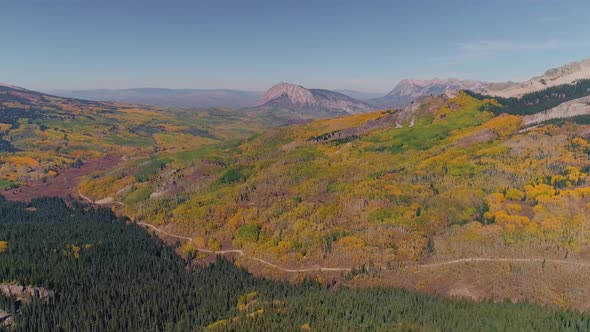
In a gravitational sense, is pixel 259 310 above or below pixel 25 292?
above

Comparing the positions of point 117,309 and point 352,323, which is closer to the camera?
point 352,323

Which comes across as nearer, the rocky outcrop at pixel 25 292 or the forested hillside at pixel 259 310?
the forested hillside at pixel 259 310

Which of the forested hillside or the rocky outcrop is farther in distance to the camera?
the rocky outcrop

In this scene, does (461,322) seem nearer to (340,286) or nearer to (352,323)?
(352,323)

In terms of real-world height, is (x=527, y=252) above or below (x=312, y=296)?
above

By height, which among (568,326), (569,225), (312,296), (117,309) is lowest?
(117,309)

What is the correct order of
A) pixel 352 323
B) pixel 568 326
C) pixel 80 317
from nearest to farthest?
pixel 568 326, pixel 352 323, pixel 80 317

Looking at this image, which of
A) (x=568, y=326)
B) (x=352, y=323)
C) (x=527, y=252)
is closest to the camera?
(x=568, y=326)

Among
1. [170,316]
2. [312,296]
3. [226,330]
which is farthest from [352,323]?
[170,316]

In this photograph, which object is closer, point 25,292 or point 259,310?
point 259,310

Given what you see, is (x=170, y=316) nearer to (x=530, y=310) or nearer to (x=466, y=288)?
(x=466, y=288)
